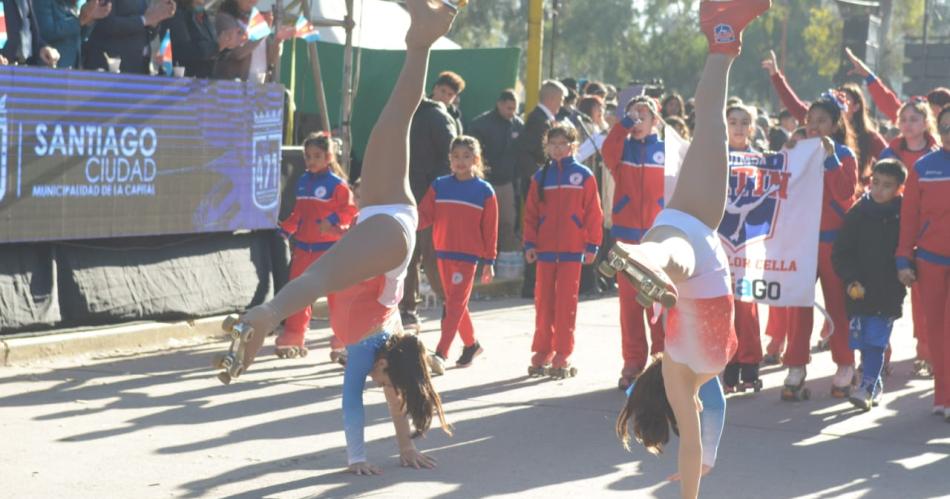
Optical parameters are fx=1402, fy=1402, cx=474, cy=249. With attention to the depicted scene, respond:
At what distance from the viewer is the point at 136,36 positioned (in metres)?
11.1

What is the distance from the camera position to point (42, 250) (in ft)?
33.3

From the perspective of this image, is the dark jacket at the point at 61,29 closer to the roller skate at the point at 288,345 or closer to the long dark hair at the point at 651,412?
the roller skate at the point at 288,345

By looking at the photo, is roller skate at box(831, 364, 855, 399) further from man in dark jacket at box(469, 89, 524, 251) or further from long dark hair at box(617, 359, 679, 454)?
man in dark jacket at box(469, 89, 524, 251)

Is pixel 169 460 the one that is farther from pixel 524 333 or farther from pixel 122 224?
pixel 524 333

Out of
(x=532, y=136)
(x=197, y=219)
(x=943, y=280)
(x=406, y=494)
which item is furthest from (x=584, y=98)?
(x=406, y=494)

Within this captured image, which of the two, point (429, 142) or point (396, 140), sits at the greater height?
point (396, 140)

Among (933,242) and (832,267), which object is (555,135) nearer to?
(832,267)

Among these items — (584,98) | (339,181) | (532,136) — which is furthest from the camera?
(584,98)

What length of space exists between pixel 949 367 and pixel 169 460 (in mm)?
4950

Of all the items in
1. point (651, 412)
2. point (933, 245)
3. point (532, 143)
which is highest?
point (532, 143)

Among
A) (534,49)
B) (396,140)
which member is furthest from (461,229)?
(534,49)

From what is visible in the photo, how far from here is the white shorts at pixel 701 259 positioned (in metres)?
5.30

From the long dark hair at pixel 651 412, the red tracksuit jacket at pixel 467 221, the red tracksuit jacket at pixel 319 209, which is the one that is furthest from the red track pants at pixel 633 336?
the long dark hair at pixel 651 412

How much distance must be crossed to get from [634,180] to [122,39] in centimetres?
424
